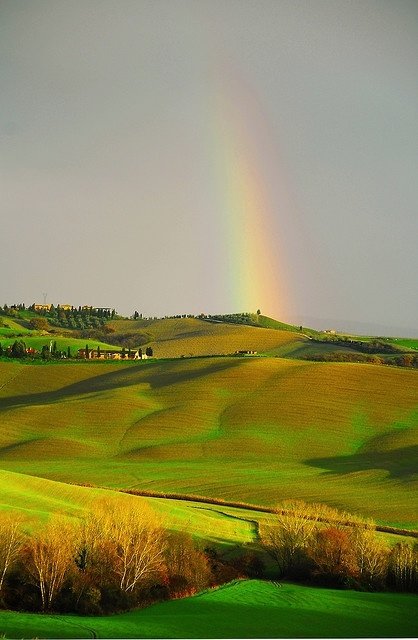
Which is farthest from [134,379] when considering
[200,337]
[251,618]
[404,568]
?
[251,618]

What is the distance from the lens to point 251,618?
2264 cm

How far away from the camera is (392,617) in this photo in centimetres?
2398

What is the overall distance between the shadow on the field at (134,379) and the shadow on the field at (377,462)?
75.8ft

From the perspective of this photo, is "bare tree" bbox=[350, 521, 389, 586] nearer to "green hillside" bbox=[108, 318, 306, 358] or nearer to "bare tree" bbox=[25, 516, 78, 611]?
"bare tree" bbox=[25, 516, 78, 611]

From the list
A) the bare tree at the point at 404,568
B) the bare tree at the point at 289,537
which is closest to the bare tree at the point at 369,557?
the bare tree at the point at 404,568

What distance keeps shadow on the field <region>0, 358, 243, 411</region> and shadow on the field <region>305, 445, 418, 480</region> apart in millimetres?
23091

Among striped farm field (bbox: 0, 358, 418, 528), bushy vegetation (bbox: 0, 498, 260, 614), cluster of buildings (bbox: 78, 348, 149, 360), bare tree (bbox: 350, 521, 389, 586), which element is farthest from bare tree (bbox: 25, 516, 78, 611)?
cluster of buildings (bbox: 78, 348, 149, 360)

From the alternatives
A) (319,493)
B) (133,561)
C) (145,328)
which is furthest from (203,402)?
(145,328)

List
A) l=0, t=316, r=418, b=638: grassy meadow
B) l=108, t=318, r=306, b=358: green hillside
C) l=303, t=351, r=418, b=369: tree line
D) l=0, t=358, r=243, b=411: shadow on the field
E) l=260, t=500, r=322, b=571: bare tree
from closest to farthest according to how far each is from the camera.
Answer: l=0, t=316, r=418, b=638: grassy meadow, l=260, t=500, r=322, b=571: bare tree, l=0, t=358, r=243, b=411: shadow on the field, l=303, t=351, r=418, b=369: tree line, l=108, t=318, r=306, b=358: green hillside

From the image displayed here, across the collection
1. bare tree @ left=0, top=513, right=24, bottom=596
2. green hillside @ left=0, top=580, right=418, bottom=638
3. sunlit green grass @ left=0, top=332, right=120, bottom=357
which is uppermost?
sunlit green grass @ left=0, top=332, right=120, bottom=357

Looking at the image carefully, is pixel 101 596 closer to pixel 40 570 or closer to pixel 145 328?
pixel 40 570

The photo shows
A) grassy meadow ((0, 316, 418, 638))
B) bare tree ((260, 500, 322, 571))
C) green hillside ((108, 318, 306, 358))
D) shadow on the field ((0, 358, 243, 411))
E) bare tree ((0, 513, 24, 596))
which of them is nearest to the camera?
grassy meadow ((0, 316, 418, 638))

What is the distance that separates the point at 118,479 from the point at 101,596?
21757mm

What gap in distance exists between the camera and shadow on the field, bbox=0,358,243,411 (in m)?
72.4
